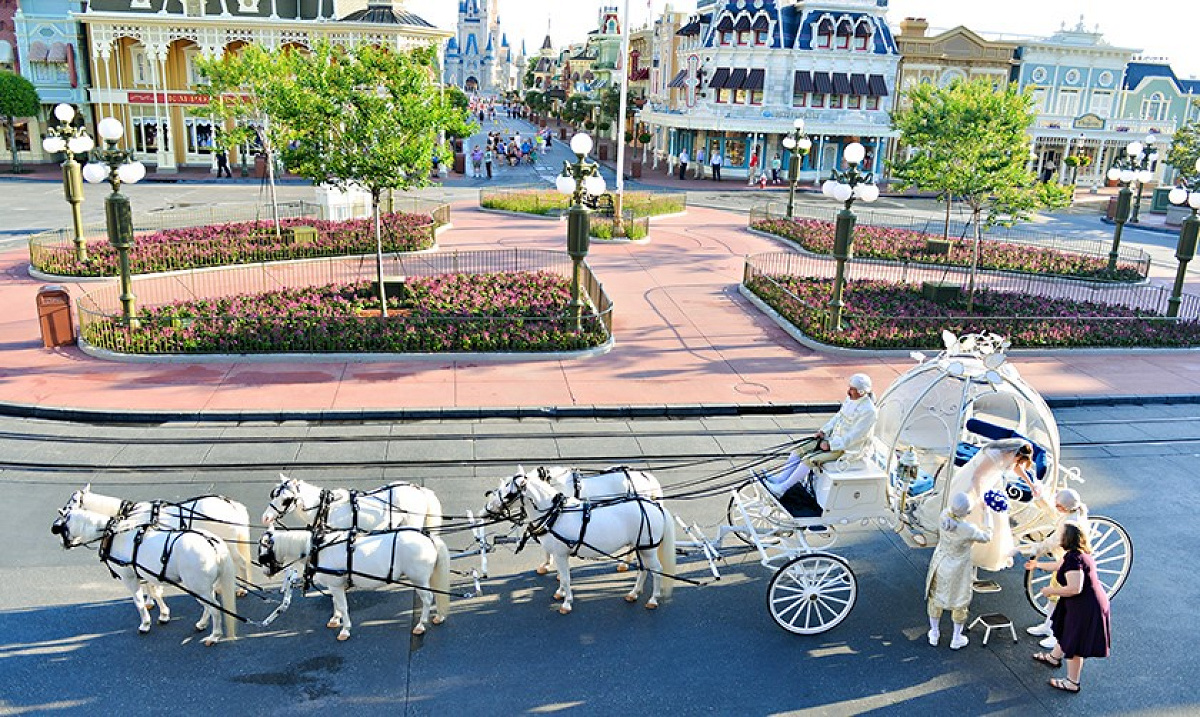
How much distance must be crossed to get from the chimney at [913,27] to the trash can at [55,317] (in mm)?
50412

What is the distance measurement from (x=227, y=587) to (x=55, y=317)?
11109 millimetres

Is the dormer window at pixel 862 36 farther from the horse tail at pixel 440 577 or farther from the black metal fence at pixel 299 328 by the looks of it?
the horse tail at pixel 440 577

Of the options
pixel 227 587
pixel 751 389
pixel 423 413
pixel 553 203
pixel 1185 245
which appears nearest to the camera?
pixel 227 587

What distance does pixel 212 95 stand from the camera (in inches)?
1307

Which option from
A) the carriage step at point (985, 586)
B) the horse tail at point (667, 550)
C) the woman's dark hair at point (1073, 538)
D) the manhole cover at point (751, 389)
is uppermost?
the woman's dark hair at point (1073, 538)

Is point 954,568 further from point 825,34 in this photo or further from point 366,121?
point 825,34

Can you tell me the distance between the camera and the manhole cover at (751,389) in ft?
51.2

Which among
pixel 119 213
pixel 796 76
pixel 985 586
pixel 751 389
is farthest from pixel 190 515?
pixel 796 76

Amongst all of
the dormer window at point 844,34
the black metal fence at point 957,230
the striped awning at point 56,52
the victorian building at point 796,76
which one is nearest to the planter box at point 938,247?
the black metal fence at point 957,230

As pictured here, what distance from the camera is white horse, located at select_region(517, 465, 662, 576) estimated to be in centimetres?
891

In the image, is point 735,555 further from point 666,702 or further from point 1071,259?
point 1071,259

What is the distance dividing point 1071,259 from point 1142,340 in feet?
27.9

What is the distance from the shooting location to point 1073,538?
25.6ft

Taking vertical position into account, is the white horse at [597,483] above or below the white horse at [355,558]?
above
